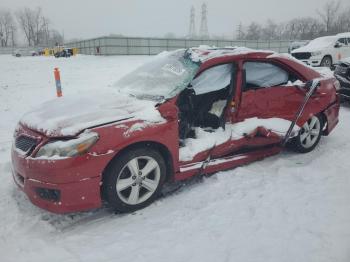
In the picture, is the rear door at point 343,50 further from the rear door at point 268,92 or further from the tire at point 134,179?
the tire at point 134,179

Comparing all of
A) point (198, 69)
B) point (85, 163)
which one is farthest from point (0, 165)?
point (198, 69)

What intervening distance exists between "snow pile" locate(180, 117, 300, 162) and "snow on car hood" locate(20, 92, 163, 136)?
61cm

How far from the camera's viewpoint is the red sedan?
3.19 metres

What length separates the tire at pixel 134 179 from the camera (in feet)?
11.0

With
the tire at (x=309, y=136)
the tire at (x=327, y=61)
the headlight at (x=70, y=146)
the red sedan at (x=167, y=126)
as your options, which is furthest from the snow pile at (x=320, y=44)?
the headlight at (x=70, y=146)

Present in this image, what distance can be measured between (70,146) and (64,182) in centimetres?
33

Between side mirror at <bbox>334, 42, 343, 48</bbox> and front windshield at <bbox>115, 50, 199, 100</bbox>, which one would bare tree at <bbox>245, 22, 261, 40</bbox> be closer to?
side mirror at <bbox>334, 42, 343, 48</bbox>

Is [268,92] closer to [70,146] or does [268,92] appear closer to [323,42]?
[70,146]

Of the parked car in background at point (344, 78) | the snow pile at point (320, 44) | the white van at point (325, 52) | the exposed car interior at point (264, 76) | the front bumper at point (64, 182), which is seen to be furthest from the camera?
the snow pile at point (320, 44)

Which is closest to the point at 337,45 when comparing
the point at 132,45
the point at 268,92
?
the point at 268,92

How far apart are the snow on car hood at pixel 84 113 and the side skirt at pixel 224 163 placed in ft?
2.36

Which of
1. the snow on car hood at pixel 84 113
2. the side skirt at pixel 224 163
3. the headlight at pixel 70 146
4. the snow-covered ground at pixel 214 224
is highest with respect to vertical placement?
the snow on car hood at pixel 84 113

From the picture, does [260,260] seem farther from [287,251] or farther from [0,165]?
[0,165]

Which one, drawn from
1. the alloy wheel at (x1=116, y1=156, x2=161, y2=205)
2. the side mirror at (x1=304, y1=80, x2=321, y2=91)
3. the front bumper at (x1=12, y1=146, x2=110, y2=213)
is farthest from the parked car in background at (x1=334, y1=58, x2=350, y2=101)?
the front bumper at (x1=12, y1=146, x2=110, y2=213)
